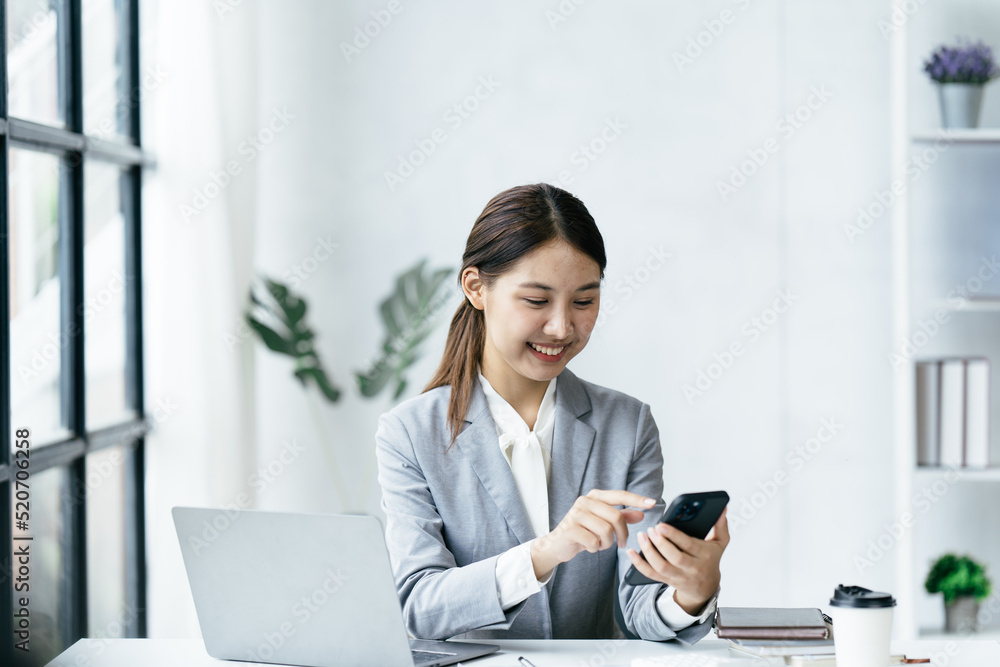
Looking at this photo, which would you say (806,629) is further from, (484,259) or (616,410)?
(484,259)

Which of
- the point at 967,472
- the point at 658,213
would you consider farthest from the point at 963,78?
the point at 967,472

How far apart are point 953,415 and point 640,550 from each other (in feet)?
5.73

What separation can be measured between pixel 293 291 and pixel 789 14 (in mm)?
1898

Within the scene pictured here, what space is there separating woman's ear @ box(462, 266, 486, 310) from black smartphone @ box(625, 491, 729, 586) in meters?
0.56

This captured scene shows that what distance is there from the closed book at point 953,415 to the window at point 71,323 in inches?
97.5

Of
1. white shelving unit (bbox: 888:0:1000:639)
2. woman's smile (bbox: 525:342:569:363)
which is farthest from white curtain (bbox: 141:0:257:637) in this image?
white shelving unit (bbox: 888:0:1000:639)

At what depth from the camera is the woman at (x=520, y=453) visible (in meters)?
1.61

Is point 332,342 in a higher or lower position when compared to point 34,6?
lower

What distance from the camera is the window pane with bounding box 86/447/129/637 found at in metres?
2.79

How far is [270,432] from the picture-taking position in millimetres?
3279

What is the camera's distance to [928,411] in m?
2.95

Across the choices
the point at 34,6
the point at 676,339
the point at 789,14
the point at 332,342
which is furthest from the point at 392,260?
the point at 789,14

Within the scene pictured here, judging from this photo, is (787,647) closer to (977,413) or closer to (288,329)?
(977,413)

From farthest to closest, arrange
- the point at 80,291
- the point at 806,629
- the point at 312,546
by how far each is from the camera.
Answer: the point at 80,291, the point at 806,629, the point at 312,546
